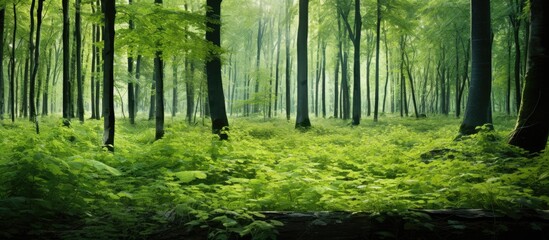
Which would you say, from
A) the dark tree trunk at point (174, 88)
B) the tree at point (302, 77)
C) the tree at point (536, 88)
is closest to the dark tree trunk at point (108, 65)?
the dark tree trunk at point (174, 88)

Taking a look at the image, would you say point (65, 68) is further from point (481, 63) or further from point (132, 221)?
point (481, 63)

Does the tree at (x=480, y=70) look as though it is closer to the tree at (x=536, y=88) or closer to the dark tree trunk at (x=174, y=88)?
the tree at (x=536, y=88)

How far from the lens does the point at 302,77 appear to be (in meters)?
18.5

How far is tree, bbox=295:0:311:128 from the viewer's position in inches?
708

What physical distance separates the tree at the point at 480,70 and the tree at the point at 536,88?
10.2ft

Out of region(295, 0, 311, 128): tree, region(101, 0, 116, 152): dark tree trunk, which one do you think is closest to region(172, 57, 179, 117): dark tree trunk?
region(295, 0, 311, 128): tree

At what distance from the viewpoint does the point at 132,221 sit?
367 centimetres

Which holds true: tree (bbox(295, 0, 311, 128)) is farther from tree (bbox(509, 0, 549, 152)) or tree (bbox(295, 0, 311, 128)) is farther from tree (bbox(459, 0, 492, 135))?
tree (bbox(509, 0, 549, 152))

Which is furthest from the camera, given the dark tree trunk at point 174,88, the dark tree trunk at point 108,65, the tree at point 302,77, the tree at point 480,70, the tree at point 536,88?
the dark tree trunk at point 174,88

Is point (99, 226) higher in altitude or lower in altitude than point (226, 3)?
lower

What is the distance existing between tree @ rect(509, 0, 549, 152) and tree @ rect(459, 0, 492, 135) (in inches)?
123

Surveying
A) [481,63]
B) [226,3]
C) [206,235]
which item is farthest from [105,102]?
[226,3]

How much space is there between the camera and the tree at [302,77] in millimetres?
17984

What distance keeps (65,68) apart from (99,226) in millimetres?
11921
